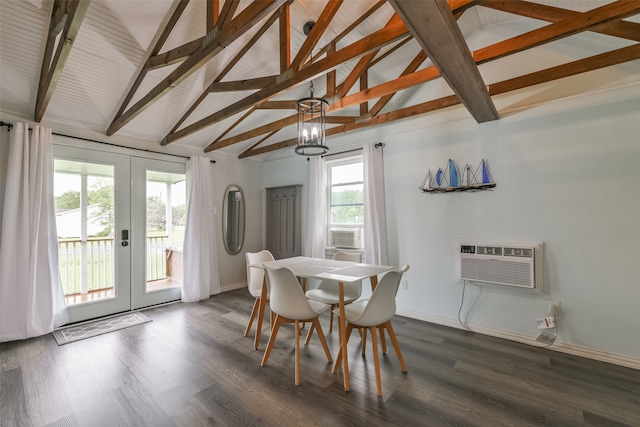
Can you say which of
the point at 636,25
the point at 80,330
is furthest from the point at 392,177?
the point at 80,330

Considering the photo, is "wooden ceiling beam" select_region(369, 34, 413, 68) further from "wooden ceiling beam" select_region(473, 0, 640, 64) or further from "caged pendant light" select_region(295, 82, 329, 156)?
"caged pendant light" select_region(295, 82, 329, 156)

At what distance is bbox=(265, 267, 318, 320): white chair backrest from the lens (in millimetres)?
2195

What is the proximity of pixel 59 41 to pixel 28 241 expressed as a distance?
2100 millimetres

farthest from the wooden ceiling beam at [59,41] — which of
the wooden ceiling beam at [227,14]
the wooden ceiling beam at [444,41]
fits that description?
the wooden ceiling beam at [444,41]

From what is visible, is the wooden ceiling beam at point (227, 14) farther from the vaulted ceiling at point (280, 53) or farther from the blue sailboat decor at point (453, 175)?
the blue sailboat decor at point (453, 175)

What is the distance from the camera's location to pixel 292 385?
7.08ft

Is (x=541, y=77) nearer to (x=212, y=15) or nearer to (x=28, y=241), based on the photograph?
(x=212, y=15)

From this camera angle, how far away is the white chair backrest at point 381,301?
207 cm

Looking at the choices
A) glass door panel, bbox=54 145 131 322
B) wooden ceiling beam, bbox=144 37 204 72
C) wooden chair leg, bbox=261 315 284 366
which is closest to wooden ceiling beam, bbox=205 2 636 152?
wooden ceiling beam, bbox=144 37 204 72

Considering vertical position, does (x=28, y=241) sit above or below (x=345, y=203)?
below

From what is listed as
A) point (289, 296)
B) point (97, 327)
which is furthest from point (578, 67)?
point (97, 327)

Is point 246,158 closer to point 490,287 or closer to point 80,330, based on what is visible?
point 80,330

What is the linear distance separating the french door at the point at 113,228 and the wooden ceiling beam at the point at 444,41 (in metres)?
3.96

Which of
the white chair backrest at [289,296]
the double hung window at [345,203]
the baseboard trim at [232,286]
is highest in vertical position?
the double hung window at [345,203]
